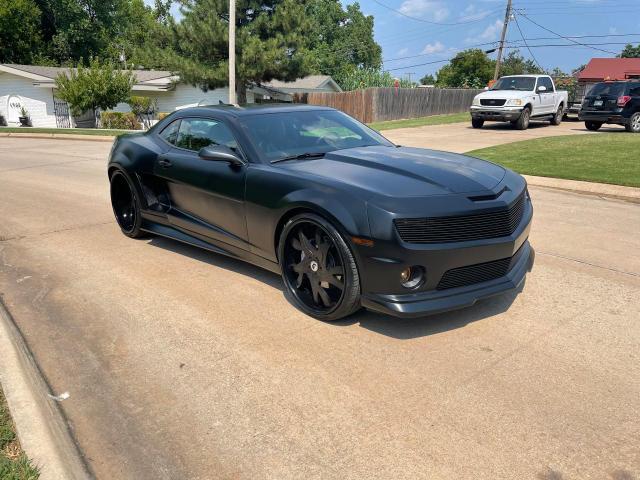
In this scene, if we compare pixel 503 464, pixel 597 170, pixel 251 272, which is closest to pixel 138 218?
pixel 251 272

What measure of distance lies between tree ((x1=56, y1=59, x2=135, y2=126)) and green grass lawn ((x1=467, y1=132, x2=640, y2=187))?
855 inches

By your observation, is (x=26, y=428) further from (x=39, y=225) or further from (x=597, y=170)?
(x=597, y=170)

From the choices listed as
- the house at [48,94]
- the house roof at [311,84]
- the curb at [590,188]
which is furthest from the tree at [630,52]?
the curb at [590,188]

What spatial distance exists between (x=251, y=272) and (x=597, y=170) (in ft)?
25.4

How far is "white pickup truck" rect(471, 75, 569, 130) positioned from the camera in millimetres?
19281

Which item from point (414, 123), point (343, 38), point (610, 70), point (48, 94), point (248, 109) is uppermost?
point (343, 38)

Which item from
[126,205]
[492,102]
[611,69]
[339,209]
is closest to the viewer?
[339,209]

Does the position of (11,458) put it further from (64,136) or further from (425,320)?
(64,136)

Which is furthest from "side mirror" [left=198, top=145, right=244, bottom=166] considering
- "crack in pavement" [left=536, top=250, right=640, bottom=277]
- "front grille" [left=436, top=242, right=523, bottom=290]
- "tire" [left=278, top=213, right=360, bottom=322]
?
"crack in pavement" [left=536, top=250, right=640, bottom=277]

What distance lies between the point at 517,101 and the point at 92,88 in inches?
810

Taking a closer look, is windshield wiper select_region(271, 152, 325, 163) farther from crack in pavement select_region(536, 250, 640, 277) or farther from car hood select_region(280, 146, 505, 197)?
crack in pavement select_region(536, 250, 640, 277)

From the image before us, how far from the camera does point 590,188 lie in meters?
Result: 8.93

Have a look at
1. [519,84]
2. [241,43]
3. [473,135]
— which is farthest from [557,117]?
[241,43]

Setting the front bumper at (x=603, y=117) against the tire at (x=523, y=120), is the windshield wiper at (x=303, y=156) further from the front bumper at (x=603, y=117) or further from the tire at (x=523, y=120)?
the tire at (x=523, y=120)
